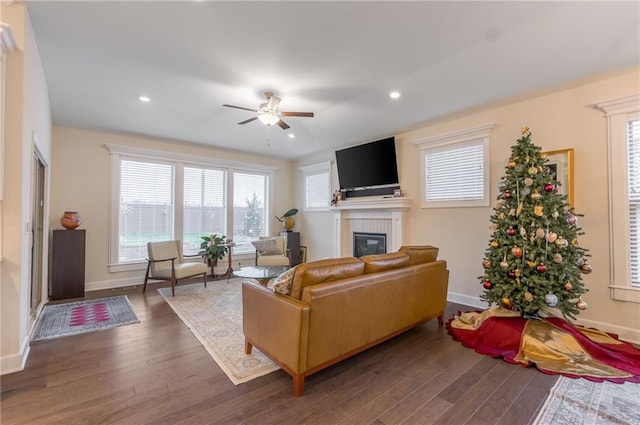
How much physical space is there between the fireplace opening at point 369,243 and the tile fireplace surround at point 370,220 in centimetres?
9

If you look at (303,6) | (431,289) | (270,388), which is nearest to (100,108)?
(303,6)

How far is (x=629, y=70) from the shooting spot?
291 cm

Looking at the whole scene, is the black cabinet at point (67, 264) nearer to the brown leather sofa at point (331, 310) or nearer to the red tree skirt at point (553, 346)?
the brown leather sofa at point (331, 310)

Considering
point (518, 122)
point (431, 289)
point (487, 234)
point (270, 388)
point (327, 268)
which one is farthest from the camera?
point (487, 234)

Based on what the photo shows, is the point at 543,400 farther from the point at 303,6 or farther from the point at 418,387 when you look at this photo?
the point at 303,6

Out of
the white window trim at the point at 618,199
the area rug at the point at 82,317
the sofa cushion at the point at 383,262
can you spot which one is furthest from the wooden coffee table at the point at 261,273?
the white window trim at the point at 618,199

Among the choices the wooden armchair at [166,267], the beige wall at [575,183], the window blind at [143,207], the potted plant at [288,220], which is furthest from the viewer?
the potted plant at [288,220]

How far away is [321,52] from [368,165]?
2966mm

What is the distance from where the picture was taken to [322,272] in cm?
228

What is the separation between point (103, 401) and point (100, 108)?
3807mm

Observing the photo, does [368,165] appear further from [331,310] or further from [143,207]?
[143,207]

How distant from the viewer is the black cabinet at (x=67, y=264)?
4199 mm

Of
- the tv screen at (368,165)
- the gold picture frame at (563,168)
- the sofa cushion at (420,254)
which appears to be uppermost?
the tv screen at (368,165)

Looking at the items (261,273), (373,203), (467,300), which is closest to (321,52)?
(261,273)
